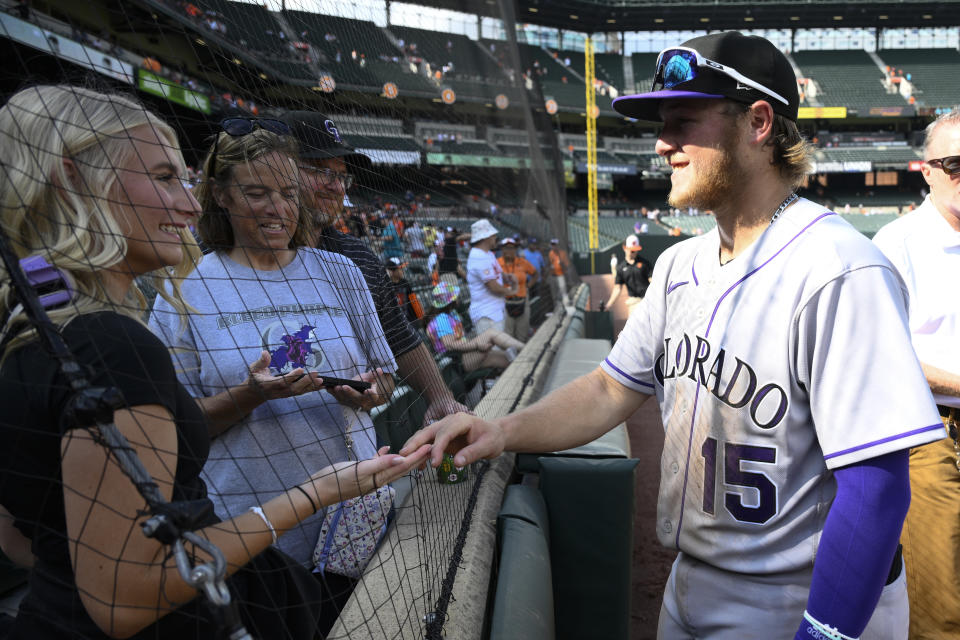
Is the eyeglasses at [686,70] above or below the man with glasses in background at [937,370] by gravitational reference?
above

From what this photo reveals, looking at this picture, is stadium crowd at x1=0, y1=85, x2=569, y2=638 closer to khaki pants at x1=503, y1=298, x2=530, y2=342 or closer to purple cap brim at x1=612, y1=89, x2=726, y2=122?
purple cap brim at x1=612, y1=89, x2=726, y2=122

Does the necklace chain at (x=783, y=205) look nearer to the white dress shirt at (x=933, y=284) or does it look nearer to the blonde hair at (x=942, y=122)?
the white dress shirt at (x=933, y=284)

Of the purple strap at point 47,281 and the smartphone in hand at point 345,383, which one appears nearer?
the purple strap at point 47,281

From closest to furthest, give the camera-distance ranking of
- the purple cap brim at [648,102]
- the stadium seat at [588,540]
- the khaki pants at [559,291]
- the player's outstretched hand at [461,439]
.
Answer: the purple cap brim at [648,102]
the player's outstretched hand at [461,439]
the stadium seat at [588,540]
the khaki pants at [559,291]

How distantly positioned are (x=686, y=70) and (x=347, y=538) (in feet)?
4.10

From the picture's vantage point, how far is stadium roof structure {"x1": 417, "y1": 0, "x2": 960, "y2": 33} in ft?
109

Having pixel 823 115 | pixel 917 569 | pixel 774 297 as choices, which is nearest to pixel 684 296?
pixel 774 297

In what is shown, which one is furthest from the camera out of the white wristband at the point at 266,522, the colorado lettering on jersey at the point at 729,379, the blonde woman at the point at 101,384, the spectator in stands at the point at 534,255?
the spectator in stands at the point at 534,255

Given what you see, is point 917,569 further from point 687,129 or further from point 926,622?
point 687,129

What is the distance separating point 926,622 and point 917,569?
17cm

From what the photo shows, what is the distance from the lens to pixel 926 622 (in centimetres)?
217

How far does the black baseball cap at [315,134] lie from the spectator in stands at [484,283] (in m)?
3.53

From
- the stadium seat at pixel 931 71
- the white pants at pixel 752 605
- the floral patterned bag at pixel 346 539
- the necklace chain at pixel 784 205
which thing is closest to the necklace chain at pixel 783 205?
the necklace chain at pixel 784 205

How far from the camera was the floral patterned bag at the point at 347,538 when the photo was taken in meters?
1.59
